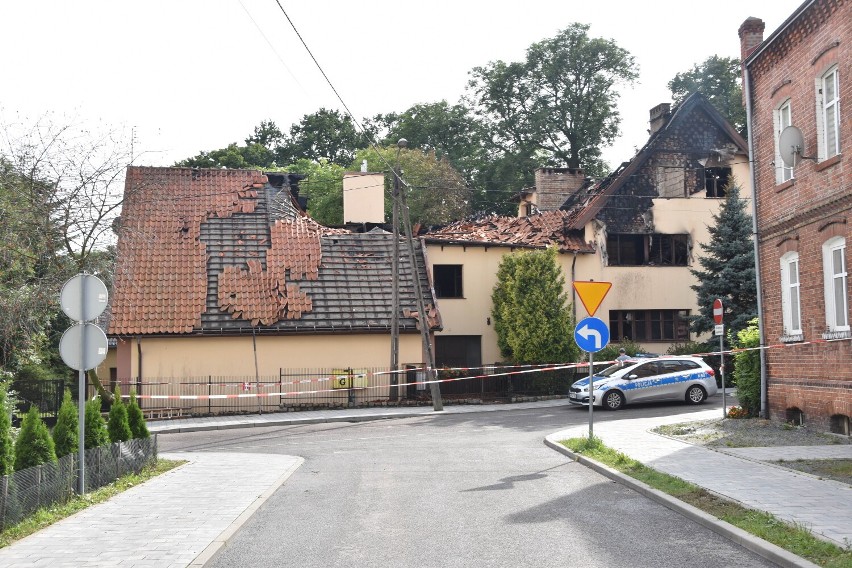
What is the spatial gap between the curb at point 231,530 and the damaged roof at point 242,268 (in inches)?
666

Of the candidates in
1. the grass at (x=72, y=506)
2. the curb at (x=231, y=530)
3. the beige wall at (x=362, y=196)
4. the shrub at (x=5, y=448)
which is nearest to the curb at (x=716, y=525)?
the curb at (x=231, y=530)

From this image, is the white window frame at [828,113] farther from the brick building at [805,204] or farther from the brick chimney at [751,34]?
the brick chimney at [751,34]

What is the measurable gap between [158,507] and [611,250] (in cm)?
2866

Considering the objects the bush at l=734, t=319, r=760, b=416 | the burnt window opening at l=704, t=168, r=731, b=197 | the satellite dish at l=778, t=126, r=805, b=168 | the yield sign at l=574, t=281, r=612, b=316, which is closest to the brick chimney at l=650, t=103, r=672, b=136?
the burnt window opening at l=704, t=168, r=731, b=197

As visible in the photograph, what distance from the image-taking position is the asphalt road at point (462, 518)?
26.1ft

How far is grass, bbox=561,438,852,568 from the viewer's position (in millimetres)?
7426

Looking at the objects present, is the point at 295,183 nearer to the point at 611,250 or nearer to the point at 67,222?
the point at 611,250

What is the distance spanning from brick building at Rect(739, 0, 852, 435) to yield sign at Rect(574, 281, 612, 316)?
424cm

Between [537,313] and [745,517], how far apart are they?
23.7 m

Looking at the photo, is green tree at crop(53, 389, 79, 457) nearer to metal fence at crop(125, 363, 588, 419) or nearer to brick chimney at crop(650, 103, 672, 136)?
metal fence at crop(125, 363, 588, 419)

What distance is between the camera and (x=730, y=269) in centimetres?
3294

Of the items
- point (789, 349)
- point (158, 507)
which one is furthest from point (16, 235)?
point (789, 349)

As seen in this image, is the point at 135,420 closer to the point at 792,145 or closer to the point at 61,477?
the point at 61,477

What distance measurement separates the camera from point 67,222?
2061 centimetres
